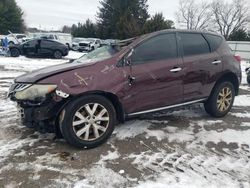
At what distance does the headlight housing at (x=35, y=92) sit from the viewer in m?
3.75

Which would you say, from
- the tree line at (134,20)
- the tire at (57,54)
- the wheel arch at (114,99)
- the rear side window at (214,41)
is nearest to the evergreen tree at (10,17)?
the tree line at (134,20)

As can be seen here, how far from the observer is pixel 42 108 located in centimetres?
376

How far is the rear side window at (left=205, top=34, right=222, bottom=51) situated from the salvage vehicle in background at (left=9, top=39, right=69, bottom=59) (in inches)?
627

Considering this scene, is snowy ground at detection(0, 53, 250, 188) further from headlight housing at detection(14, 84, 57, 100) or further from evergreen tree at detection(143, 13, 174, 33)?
evergreen tree at detection(143, 13, 174, 33)

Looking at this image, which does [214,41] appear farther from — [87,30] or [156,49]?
[87,30]

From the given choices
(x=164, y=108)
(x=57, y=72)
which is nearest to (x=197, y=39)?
(x=164, y=108)

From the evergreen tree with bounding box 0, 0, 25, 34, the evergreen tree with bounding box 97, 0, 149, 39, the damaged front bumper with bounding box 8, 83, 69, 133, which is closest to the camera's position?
the damaged front bumper with bounding box 8, 83, 69, 133

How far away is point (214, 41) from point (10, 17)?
47008 mm

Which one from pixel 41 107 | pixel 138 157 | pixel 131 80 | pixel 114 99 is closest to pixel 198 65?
pixel 131 80

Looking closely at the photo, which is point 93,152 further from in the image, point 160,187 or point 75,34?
point 75,34

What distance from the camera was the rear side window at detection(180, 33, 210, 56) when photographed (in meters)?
5.02

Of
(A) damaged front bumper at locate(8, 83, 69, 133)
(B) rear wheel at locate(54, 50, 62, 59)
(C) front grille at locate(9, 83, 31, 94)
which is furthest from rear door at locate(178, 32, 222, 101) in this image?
(B) rear wheel at locate(54, 50, 62, 59)

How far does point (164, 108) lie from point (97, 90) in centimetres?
130

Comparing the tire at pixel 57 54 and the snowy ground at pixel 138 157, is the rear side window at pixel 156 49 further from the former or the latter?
the tire at pixel 57 54
